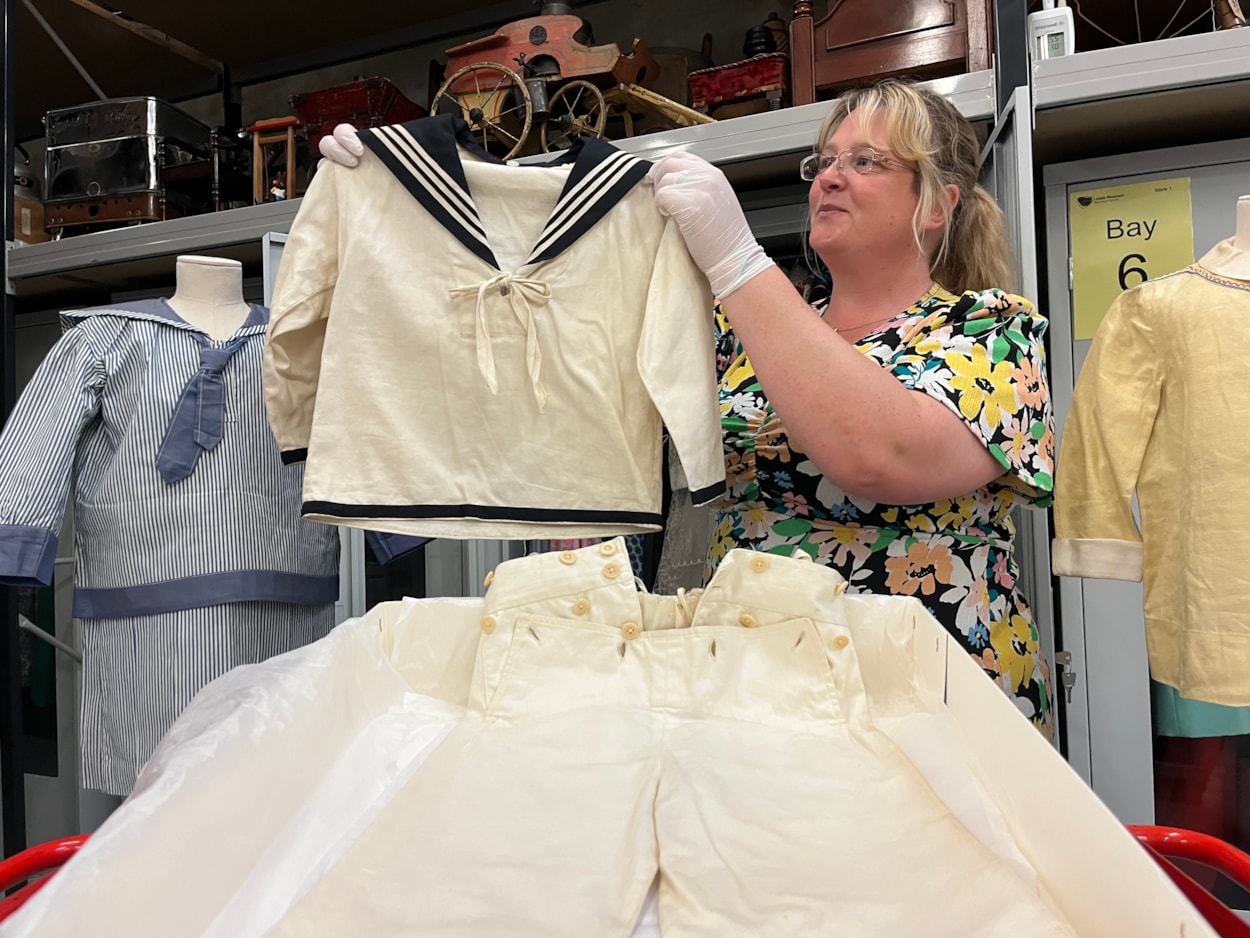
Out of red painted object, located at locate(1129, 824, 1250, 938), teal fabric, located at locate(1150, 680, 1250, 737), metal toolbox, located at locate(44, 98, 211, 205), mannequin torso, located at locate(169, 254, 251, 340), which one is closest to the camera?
red painted object, located at locate(1129, 824, 1250, 938)

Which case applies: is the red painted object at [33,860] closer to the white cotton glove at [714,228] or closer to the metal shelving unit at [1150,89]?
the white cotton glove at [714,228]

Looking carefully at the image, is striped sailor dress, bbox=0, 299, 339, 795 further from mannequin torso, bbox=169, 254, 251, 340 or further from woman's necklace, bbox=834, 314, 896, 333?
woman's necklace, bbox=834, 314, 896, 333

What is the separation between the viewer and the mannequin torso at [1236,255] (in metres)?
1.32

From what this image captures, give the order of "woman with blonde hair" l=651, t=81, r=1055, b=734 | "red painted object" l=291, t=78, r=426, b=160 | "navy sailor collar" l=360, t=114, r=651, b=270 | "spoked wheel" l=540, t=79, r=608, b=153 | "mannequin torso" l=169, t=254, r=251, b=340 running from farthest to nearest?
"red painted object" l=291, t=78, r=426, b=160 < "spoked wheel" l=540, t=79, r=608, b=153 < "mannequin torso" l=169, t=254, r=251, b=340 < "navy sailor collar" l=360, t=114, r=651, b=270 < "woman with blonde hair" l=651, t=81, r=1055, b=734

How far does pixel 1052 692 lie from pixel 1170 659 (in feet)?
0.57

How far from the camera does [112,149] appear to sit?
7.93 feet

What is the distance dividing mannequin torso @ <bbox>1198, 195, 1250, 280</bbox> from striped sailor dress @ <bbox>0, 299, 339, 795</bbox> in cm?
152

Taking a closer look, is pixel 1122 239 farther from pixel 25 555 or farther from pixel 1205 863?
pixel 25 555

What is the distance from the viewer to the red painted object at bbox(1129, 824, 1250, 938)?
660mm

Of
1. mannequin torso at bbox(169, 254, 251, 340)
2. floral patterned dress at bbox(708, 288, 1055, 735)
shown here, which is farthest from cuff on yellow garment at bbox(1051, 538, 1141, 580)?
mannequin torso at bbox(169, 254, 251, 340)

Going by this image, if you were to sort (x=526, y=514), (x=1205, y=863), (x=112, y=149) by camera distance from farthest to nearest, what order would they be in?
(x=112, y=149), (x=526, y=514), (x=1205, y=863)

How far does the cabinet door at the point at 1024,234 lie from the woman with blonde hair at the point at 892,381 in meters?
0.17

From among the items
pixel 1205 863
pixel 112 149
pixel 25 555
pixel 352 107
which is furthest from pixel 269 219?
pixel 1205 863

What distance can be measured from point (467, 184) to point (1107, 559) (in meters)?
1.09
